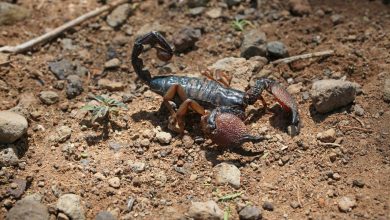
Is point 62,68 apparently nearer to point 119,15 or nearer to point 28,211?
point 119,15

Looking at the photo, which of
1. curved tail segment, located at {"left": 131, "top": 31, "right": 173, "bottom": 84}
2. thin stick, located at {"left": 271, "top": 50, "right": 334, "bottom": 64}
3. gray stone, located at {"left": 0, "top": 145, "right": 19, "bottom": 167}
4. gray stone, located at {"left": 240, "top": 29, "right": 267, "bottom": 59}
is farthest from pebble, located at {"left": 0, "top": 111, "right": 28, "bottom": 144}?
thin stick, located at {"left": 271, "top": 50, "right": 334, "bottom": 64}

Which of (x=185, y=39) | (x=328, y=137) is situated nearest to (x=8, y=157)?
(x=185, y=39)

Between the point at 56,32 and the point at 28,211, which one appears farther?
the point at 56,32

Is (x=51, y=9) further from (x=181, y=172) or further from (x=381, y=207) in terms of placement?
(x=381, y=207)

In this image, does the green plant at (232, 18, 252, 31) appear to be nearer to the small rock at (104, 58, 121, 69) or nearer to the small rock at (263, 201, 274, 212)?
the small rock at (104, 58, 121, 69)

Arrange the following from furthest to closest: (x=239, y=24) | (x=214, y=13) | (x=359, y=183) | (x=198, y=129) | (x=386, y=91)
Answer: (x=214, y=13), (x=239, y=24), (x=198, y=129), (x=386, y=91), (x=359, y=183)

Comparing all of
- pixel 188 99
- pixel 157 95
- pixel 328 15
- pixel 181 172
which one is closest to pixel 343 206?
pixel 181 172
